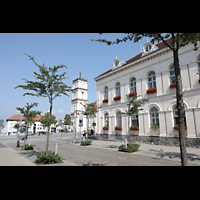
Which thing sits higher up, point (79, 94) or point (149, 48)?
point (79, 94)

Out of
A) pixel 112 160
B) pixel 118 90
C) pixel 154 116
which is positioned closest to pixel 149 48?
pixel 118 90

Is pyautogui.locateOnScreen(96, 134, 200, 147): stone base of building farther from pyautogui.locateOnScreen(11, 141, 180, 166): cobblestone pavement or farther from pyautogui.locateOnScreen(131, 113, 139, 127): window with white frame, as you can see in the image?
pyautogui.locateOnScreen(11, 141, 180, 166): cobblestone pavement

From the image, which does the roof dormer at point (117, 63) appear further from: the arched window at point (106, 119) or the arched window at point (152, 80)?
the arched window at point (106, 119)

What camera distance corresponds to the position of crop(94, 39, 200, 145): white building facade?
12125 mm

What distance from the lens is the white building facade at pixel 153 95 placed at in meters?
12.1

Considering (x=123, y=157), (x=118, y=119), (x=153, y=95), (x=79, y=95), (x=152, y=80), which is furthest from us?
(x=79, y=95)

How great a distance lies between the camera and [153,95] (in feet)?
49.3

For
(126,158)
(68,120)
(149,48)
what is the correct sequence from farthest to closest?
(68,120), (149,48), (126,158)

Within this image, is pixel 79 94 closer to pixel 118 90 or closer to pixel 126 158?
pixel 118 90

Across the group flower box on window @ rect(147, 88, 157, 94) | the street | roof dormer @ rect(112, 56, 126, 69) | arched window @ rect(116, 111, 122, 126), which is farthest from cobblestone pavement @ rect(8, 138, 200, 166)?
roof dormer @ rect(112, 56, 126, 69)

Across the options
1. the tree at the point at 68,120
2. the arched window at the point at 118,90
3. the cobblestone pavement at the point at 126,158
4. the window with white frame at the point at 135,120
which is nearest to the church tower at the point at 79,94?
the tree at the point at 68,120

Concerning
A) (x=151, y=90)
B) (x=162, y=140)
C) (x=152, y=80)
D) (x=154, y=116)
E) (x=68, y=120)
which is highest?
(x=152, y=80)

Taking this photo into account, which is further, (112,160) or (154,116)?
(154,116)
